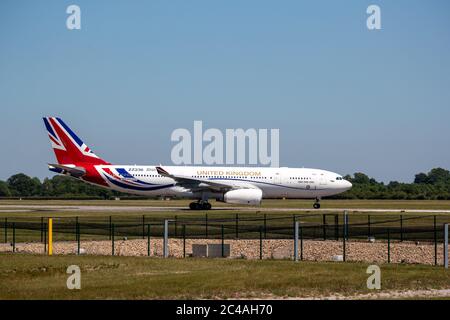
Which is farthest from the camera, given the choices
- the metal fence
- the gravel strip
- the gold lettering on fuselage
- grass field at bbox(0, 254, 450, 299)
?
the gold lettering on fuselage

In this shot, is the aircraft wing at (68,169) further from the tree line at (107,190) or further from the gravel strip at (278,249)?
the tree line at (107,190)

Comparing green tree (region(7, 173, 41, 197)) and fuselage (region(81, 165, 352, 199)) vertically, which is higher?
fuselage (region(81, 165, 352, 199))

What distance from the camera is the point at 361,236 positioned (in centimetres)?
4369

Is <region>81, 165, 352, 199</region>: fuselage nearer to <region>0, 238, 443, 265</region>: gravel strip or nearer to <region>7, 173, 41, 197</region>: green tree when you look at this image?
<region>0, 238, 443, 265</region>: gravel strip

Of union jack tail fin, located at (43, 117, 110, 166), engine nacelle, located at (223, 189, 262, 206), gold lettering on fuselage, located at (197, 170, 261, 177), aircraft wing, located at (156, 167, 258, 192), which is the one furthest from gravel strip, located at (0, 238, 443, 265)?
union jack tail fin, located at (43, 117, 110, 166)

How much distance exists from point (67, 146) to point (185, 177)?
1024 centimetres

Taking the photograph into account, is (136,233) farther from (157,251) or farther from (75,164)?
(75,164)

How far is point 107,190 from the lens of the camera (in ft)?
443

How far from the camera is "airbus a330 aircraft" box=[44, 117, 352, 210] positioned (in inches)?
2876

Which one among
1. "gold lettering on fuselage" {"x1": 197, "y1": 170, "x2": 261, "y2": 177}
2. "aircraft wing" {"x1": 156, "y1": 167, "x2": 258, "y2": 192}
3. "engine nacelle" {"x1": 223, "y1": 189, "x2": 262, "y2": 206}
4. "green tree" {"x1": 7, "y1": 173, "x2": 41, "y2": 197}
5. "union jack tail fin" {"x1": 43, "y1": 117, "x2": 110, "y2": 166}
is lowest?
"green tree" {"x1": 7, "y1": 173, "x2": 41, "y2": 197}

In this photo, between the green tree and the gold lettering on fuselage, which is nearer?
the gold lettering on fuselage

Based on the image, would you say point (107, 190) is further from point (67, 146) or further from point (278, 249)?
point (278, 249)

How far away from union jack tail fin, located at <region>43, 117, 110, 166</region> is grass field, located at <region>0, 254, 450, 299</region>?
4360 centimetres
